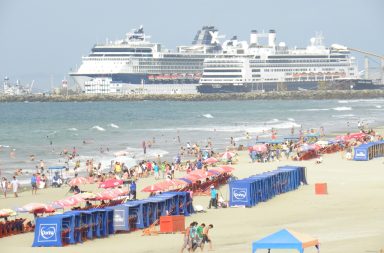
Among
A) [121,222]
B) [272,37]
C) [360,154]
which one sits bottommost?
[121,222]

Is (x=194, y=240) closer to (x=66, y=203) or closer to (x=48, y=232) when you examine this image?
(x=48, y=232)

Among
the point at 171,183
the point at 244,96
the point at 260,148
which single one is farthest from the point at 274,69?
the point at 171,183

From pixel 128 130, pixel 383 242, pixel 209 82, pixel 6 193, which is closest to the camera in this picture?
pixel 383 242

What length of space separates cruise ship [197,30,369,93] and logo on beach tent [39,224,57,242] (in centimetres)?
15116

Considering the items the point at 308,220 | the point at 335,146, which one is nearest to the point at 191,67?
the point at 335,146

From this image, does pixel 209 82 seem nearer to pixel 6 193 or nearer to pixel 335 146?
pixel 335 146

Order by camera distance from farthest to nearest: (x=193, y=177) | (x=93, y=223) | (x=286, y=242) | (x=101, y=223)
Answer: (x=193, y=177), (x=101, y=223), (x=93, y=223), (x=286, y=242)

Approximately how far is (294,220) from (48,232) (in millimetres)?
5831

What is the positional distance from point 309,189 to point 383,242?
11752 millimetres

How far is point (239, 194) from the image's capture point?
2578cm

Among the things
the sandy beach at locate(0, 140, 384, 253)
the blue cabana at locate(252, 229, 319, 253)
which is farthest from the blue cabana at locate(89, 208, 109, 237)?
the blue cabana at locate(252, 229, 319, 253)

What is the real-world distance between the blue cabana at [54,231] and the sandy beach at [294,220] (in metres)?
0.31

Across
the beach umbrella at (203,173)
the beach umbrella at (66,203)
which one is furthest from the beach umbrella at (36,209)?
the beach umbrella at (203,173)

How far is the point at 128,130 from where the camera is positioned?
77.6 metres
